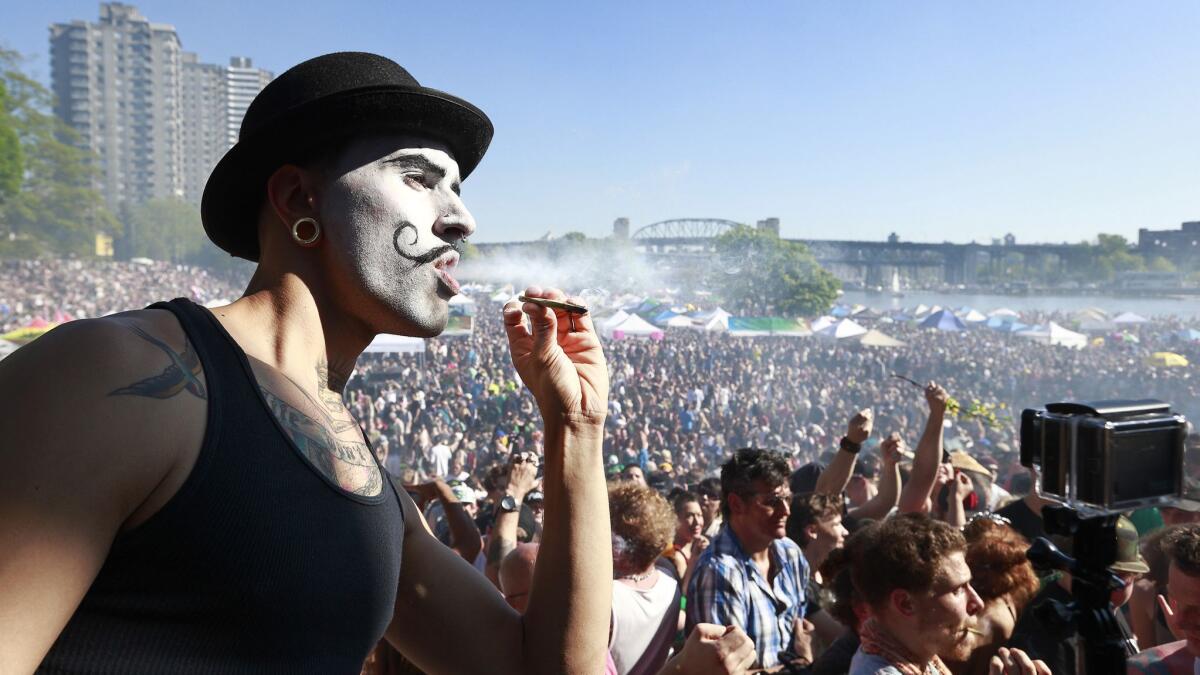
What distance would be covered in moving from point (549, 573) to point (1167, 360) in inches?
998

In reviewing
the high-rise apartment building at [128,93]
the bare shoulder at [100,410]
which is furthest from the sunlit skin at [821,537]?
the high-rise apartment building at [128,93]

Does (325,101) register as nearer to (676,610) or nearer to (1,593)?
(1,593)

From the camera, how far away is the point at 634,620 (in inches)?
135

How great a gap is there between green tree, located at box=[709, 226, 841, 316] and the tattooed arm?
114ft

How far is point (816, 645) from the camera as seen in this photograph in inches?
157

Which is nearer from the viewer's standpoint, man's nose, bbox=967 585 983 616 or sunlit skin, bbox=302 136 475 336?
sunlit skin, bbox=302 136 475 336

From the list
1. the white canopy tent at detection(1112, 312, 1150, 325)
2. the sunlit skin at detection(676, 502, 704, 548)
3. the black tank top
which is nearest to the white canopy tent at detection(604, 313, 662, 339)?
the sunlit skin at detection(676, 502, 704, 548)

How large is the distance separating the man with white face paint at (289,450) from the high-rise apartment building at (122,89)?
126308 millimetres

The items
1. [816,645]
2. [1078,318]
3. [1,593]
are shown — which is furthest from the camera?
[1078,318]

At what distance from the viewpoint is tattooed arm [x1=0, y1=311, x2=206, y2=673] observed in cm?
74

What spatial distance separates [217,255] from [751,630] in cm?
7690

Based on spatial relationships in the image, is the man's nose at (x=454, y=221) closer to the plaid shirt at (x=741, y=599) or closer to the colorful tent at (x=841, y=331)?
the plaid shirt at (x=741, y=599)

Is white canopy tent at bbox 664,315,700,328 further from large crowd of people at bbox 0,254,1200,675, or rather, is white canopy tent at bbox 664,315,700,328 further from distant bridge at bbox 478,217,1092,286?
distant bridge at bbox 478,217,1092,286

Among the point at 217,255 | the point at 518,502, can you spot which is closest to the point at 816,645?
the point at 518,502
